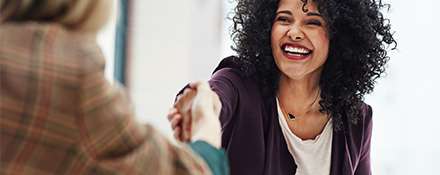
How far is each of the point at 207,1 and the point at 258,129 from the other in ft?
3.90

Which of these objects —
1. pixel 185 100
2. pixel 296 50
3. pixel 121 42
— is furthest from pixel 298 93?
pixel 121 42

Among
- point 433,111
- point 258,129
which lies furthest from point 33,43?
point 433,111

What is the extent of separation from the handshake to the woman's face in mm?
450

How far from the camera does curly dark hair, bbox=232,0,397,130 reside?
182 cm

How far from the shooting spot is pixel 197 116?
123 centimetres

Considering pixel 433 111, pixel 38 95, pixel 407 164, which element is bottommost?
pixel 407 164

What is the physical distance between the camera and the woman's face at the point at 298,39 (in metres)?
1.77

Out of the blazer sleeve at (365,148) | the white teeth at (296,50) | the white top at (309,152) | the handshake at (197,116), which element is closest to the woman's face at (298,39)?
the white teeth at (296,50)

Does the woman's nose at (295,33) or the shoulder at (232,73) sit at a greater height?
the woman's nose at (295,33)

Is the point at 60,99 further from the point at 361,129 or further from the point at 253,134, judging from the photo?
the point at 361,129

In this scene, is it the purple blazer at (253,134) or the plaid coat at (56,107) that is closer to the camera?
the plaid coat at (56,107)

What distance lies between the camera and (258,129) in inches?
67.1

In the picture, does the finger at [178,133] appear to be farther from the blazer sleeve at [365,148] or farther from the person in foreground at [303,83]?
the blazer sleeve at [365,148]

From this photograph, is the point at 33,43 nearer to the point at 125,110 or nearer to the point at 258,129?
the point at 125,110
